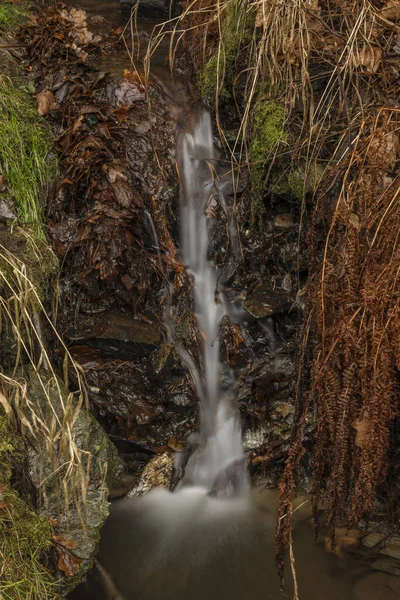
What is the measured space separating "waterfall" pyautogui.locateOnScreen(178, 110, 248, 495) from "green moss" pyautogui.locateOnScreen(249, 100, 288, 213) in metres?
0.34

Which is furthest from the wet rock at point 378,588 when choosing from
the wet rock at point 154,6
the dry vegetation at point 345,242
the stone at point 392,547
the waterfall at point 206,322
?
the wet rock at point 154,6

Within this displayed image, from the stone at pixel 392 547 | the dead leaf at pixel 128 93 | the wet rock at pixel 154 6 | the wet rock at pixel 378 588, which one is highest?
the wet rock at pixel 154 6

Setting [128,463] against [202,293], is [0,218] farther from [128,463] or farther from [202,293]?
[128,463]

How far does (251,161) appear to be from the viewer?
388 centimetres

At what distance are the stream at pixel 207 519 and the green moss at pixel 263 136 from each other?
1.07 feet

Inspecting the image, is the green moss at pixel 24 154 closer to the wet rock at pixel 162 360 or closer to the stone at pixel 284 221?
the wet rock at pixel 162 360

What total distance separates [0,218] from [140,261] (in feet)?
3.03

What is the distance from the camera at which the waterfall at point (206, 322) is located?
384cm

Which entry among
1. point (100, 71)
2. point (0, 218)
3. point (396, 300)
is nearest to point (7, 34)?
point (100, 71)

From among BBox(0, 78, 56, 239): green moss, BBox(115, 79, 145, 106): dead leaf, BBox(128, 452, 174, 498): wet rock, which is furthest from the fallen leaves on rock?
BBox(115, 79, 145, 106): dead leaf

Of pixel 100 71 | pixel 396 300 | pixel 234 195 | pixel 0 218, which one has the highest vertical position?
pixel 100 71

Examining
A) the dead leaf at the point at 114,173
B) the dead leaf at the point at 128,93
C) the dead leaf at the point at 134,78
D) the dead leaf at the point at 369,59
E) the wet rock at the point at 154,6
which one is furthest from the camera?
the wet rock at the point at 154,6

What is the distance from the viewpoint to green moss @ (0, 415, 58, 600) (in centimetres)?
217

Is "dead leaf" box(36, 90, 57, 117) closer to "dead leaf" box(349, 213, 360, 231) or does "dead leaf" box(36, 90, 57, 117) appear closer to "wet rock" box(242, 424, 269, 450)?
"dead leaf" box(349, 213, 360, 231)
